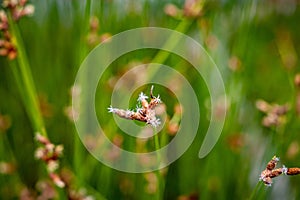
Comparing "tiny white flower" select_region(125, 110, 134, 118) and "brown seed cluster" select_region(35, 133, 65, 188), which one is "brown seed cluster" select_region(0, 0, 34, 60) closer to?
"brown seed cluster" select_region(35, 133, 65, 188)

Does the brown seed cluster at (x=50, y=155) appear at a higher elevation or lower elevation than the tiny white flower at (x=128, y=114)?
lower

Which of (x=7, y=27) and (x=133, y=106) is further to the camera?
(x=133, y=106)

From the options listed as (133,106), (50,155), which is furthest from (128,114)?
(133,106)

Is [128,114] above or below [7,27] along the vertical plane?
below

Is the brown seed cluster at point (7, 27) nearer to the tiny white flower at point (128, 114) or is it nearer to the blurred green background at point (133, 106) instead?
the blurred green background at point (133, 106)

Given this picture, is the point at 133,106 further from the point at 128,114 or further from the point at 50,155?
the point at 128,114

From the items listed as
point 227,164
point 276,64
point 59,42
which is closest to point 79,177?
point 227,164

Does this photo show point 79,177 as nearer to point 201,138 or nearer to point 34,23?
point 201,138

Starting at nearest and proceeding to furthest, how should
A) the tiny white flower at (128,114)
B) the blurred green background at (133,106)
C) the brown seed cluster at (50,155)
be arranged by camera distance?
the tiny white flower at (128,114) → the brown seed cluster at (50,155) → the blurred green background at (133,106)

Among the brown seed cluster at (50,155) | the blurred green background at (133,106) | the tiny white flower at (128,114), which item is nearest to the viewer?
the tiny white flower at (128,114)

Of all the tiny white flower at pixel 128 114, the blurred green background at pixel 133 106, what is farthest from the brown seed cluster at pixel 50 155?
the tiny white flower at pixel 128 114
